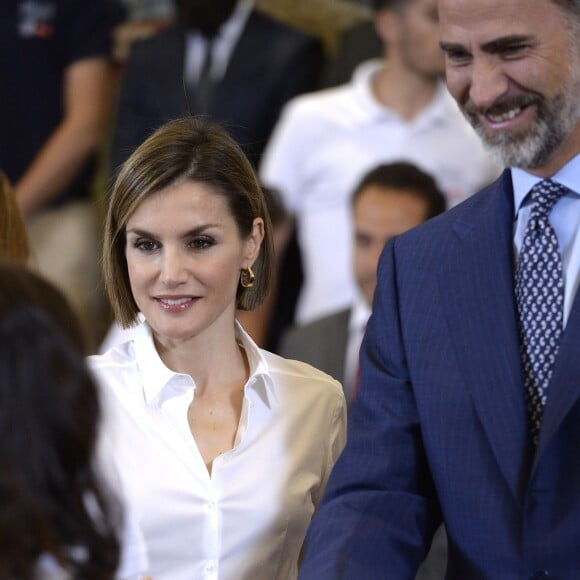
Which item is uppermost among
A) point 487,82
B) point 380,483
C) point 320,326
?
point 487,82

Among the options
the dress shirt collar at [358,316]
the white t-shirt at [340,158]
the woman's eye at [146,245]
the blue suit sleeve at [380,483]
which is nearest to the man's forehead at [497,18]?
the blue suit sleeve at [380,483]

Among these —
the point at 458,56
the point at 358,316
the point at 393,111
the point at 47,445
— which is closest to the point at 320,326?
the point at 358,316

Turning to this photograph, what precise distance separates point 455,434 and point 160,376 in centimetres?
39

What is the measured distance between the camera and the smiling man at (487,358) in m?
1.89

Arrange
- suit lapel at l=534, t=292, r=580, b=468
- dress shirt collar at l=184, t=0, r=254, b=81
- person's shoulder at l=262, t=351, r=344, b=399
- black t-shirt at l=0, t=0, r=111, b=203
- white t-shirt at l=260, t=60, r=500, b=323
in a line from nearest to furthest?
1. suit lapel at l=534, t=292, r=580, b=468
2. person's shoulder at l=262, t=351, r=344, b=399
3. white t-shirt at l=260, t=60, r=500, b=323
4. dress shirt collar at l=184, t=0, r=254, b=81
5. black t-shirt at l=0, t=0, r=111, b=203

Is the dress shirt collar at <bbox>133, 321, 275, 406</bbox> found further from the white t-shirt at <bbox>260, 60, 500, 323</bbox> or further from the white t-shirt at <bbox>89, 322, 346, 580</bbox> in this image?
the white t-shirt at <bbox>260, 60, 500, 323</bbox>

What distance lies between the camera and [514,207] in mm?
2068

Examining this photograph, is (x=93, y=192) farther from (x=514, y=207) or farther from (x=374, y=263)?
(x=514, y=207)

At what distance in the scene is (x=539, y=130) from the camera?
6.61 feet

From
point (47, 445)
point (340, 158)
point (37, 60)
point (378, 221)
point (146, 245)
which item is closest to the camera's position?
point (47, 445)

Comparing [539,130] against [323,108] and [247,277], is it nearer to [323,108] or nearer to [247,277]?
[247,277]

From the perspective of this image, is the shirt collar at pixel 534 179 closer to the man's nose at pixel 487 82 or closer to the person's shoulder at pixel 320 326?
the man's nose at pixel 487 82

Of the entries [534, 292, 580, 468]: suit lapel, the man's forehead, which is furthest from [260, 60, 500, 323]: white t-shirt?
[534, 292, 580, 468]: suit lapel

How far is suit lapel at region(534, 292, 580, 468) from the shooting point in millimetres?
1860
